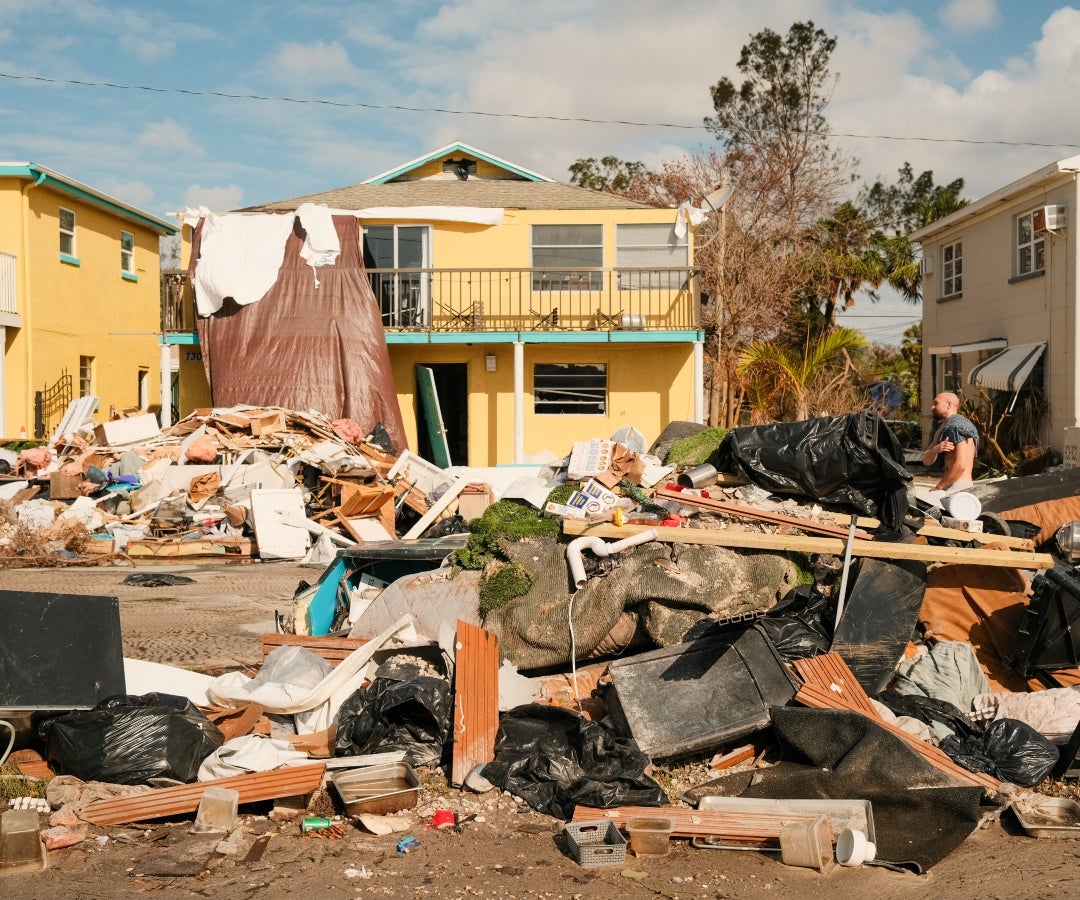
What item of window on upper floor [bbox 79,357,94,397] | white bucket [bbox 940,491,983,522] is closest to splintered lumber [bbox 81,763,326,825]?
white bucket [bbox 940,491,983,522]

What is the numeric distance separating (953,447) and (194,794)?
22.1 feet

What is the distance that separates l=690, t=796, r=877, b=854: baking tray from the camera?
15.1 ft

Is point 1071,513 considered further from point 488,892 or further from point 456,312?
point 456,312

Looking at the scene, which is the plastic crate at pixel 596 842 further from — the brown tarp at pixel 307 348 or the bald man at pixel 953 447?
the brown tarp at pixel 307 348

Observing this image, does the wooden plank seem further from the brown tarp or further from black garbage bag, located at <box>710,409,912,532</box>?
the brown tarp

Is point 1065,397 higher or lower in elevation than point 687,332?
lower

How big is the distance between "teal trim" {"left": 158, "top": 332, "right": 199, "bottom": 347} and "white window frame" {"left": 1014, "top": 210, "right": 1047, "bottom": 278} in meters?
14.4

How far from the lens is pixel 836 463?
289 inches

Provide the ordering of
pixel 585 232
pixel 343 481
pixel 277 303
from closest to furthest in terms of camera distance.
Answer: pixel 343 481, pixel 277 303, pixel 585 232

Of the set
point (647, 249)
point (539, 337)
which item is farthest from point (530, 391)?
point (647, 249)

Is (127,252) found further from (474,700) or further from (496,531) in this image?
(474,700)

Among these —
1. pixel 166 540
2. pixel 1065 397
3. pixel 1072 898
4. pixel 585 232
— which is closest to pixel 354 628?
pixel 1072 898

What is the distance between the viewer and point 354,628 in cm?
701

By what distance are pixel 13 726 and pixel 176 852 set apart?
1360 millimetres
